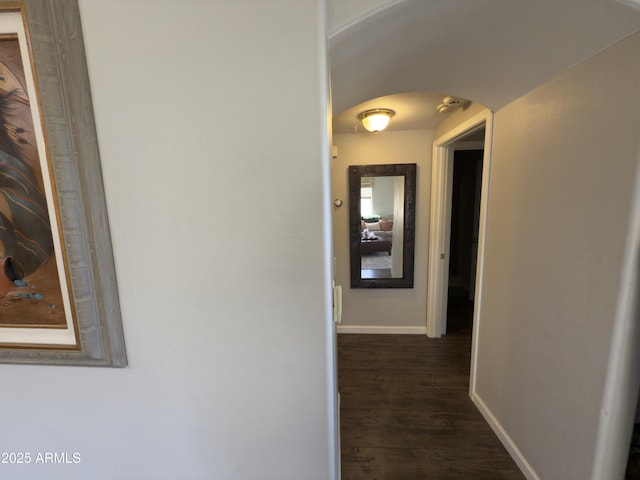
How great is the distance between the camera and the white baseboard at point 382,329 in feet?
9.43

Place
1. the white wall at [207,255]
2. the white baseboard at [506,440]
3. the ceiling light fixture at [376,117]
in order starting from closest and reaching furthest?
1. the white wall at [207,255]
2. the white baseboard at [506,440]
3. the ceiling light fixture at [376,117]

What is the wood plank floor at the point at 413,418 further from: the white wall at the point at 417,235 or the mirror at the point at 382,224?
the mirror at the point at 382,224

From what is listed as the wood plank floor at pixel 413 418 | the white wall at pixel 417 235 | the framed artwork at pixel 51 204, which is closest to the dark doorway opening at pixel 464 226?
the white wall at pixel 417 235

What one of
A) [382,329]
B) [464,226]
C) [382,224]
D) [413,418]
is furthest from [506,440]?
[464,226]

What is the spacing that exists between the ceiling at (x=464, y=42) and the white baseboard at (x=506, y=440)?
1.94 m

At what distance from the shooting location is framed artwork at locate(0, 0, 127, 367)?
766mm

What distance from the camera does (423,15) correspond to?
2.78 feet

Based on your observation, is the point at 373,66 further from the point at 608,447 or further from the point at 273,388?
the point at 608,447

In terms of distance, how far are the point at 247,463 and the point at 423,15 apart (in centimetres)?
170

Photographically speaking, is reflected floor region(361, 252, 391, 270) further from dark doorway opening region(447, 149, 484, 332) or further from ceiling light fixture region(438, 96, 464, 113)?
dark doorway opening region(447, 149, 484, 332)

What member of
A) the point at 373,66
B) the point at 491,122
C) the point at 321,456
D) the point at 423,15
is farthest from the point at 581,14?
the point at 321,456

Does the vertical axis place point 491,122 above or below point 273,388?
above

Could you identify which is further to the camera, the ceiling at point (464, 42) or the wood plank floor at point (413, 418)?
the wood plank floor at point (413, 418)

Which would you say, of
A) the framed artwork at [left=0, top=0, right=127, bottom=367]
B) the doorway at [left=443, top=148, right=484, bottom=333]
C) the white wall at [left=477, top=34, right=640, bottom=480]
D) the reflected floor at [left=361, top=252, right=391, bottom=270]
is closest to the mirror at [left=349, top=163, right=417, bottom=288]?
A: the reflected floor at [left=361, top=252, right=391, bottom=270]
